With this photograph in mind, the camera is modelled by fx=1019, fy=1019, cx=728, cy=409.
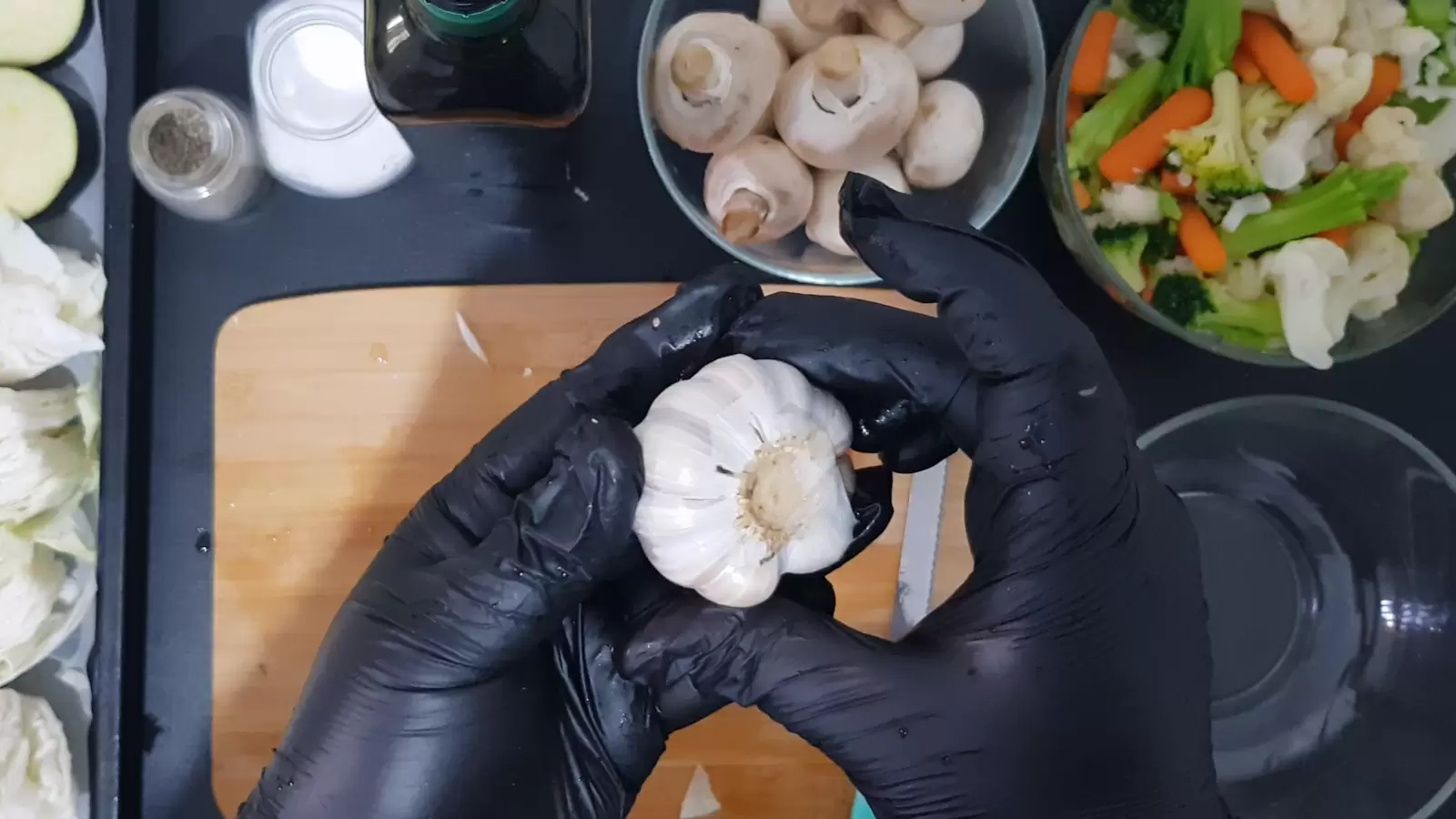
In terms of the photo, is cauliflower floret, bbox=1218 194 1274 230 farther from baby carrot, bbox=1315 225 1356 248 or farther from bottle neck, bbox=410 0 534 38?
bottle neck, bbox=410 0 534 38

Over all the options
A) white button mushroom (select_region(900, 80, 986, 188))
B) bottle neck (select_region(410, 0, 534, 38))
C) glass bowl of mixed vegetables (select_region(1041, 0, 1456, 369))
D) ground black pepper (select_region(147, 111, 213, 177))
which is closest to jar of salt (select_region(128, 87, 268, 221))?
ground black pepper (select_region(147, 111, 213, 177))

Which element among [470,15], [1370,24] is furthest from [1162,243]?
[470,15]

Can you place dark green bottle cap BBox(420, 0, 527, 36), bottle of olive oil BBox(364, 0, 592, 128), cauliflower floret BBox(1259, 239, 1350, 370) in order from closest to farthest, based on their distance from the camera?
1. dark green bottle cap BBox(420, 0, 527, 36)
2. bottle of olive oil BBox(364, 0, 592, 128)
3. cauliflower floret BBox(1259, 239, 1350, 370)

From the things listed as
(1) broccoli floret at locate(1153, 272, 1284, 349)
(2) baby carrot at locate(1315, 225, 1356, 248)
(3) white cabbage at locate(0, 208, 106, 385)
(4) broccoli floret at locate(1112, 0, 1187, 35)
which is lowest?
(3) white cabbage at locate(0, 208, 106, 385)

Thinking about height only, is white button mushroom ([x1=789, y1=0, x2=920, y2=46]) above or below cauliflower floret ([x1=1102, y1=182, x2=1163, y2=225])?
above

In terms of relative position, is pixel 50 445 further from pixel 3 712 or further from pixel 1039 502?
pixel 1039 502

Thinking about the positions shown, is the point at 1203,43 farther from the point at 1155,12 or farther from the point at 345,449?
the point at 345,449
